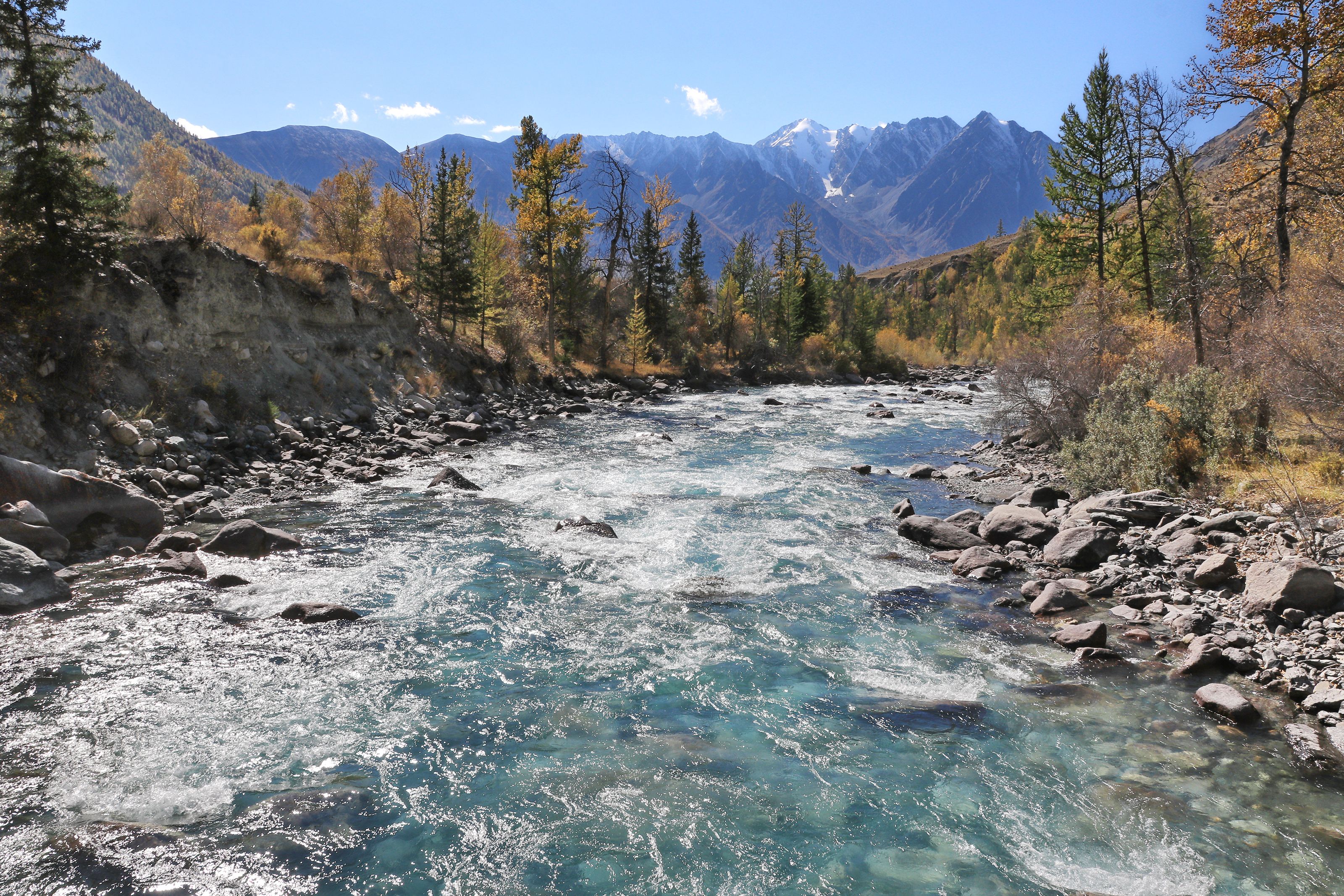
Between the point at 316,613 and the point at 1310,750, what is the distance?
10.9 m

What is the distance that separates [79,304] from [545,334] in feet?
97.7

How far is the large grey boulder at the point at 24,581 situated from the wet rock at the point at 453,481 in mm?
7882

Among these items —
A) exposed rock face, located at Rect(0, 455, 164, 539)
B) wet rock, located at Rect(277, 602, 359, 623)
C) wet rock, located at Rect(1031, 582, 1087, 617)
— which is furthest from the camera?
exposed rock face, located at Rect(0, 455, 164, 539)

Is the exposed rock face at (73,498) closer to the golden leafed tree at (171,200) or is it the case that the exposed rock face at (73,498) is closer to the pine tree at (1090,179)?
the golden leafed tree at (171,200)

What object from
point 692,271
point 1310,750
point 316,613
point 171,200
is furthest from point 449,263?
point 692,271

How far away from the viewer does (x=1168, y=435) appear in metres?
13.4

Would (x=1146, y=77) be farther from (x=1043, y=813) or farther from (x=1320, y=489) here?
(x=1043, y=813)

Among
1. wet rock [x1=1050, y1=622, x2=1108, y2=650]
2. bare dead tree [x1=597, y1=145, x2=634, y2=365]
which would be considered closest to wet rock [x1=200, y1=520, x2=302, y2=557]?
wet rock [x1=1050, y1=622, x2=1108, y2=650]

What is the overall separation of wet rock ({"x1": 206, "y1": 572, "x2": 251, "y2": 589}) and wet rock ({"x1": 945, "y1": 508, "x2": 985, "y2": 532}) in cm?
1216

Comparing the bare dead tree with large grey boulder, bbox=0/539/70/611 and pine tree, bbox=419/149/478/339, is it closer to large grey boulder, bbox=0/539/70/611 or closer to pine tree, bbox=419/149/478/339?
pine tree, bbox=419/149/478/339

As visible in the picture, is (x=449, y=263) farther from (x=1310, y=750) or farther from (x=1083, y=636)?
(x=1310, y=750)

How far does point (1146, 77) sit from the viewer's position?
19.4 m

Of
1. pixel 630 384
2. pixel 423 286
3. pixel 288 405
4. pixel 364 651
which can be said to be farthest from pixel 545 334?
pixel 364 651

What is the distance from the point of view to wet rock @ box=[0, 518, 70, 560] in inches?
374
